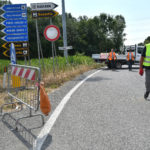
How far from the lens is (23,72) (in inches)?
194

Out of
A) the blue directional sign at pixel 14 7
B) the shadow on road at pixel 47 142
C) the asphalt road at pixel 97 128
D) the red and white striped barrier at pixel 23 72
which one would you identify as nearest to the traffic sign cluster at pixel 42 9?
the blue directional sign at pixel 14 7

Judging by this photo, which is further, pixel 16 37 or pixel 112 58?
pixel 112 58

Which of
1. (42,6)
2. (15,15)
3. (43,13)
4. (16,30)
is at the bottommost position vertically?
(16,30)

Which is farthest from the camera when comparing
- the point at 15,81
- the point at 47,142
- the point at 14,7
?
the point at 14,7

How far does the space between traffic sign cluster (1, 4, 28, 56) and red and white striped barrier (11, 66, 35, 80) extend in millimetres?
3728

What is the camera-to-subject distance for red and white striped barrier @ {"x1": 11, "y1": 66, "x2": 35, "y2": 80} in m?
4.51

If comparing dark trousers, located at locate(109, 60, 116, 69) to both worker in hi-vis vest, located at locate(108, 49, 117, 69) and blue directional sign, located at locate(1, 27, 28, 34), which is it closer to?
worker in hi-vis vest, located at locate(108, 49, 117, 69)

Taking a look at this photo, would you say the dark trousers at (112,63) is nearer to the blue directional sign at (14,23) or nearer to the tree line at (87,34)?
the blue directional sign at (14,23)

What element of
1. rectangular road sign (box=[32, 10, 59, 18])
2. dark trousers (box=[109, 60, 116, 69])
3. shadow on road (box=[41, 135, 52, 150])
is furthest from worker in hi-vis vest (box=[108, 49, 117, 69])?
shadow on road (box=[41, 135, 52, 150])

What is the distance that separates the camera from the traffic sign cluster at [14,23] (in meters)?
9.04

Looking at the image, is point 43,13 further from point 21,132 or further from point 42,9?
point 21,132

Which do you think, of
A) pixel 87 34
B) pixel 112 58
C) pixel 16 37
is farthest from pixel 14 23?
pixel 87 34

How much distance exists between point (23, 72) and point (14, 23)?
4.77m

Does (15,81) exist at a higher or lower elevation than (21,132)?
higher
